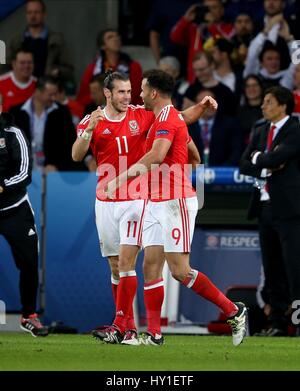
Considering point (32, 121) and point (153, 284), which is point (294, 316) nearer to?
point (153, 284)

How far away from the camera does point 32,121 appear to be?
15.7 m

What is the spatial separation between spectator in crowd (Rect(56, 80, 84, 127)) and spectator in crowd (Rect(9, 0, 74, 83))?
452 mm

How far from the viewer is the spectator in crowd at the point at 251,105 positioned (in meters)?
15.4

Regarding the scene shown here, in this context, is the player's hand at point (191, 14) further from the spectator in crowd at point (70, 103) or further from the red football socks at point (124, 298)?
the red football socks at point (124, 298)

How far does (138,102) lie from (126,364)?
720 centimetres

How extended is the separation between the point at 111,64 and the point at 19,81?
1270 mm

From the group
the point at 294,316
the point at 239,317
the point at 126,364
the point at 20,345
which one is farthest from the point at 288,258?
the point at 126,364

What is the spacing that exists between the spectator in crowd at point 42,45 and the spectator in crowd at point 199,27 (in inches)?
62.7

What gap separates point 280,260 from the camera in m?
13.4

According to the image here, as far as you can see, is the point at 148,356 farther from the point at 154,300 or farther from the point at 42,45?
the point at 42,45

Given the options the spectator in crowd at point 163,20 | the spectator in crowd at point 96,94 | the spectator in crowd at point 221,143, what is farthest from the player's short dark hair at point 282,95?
the spectator in crowd at point 163,20

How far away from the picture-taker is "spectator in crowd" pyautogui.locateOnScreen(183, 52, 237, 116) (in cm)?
1584

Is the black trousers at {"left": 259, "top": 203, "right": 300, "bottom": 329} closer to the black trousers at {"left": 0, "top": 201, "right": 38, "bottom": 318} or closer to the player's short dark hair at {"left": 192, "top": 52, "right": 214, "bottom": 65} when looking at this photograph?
the black trousers at {"left": 0, "top": 201, "right": 38, "bottom": 318}

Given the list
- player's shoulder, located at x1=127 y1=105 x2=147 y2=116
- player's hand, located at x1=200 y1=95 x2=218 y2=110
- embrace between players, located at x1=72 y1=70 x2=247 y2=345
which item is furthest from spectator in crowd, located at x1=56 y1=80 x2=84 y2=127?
player's hand, located at x1=200 y1=95 x2=218 y2=110
